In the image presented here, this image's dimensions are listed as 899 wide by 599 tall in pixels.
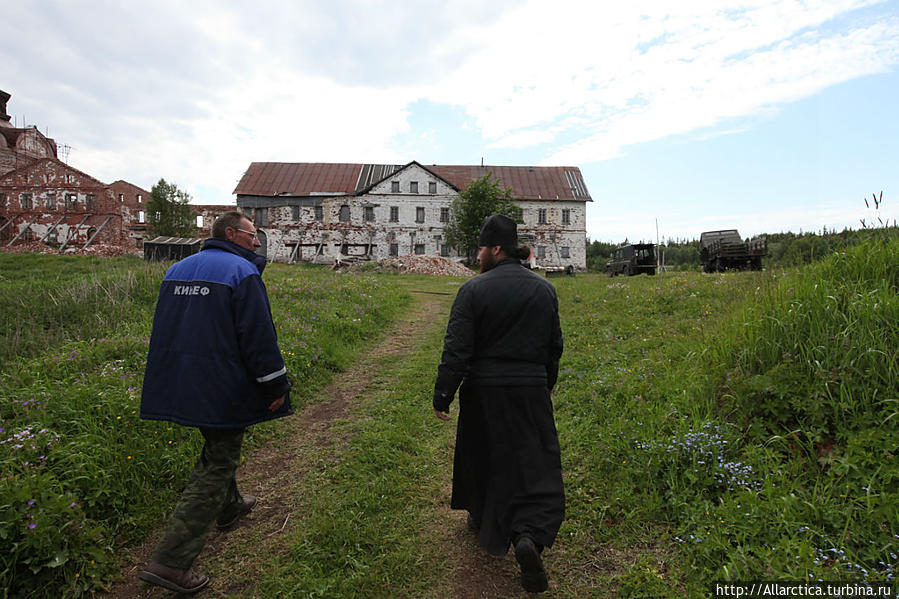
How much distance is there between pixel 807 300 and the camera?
14.7ft

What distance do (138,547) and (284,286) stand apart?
32.5 feet

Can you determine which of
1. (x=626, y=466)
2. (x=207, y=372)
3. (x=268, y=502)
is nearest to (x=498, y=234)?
(x=207, y=372)

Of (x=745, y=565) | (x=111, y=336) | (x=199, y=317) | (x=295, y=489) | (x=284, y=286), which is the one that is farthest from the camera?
(x=284, y=286)

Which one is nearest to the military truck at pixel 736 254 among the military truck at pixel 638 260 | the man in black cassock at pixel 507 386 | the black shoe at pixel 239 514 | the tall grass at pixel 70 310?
the military truck at pixel 638 260

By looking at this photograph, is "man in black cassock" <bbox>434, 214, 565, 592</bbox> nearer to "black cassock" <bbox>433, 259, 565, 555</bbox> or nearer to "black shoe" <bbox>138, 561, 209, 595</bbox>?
"black cassock" <bbox>433, 259, 565, 555</bbox>

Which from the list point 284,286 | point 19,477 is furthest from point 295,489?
point 284,286

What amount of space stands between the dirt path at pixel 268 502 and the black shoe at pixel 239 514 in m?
0.05

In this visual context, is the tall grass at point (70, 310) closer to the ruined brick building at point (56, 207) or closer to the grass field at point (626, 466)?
the grass field at point (626, 466)

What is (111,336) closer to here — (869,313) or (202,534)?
(202,534)

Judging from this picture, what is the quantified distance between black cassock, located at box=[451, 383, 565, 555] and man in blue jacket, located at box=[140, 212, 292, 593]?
143cm

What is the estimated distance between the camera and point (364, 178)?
4544cm

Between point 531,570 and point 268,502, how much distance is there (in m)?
2.29

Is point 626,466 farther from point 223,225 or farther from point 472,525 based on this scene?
point 223,225

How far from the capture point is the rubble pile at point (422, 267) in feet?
103
